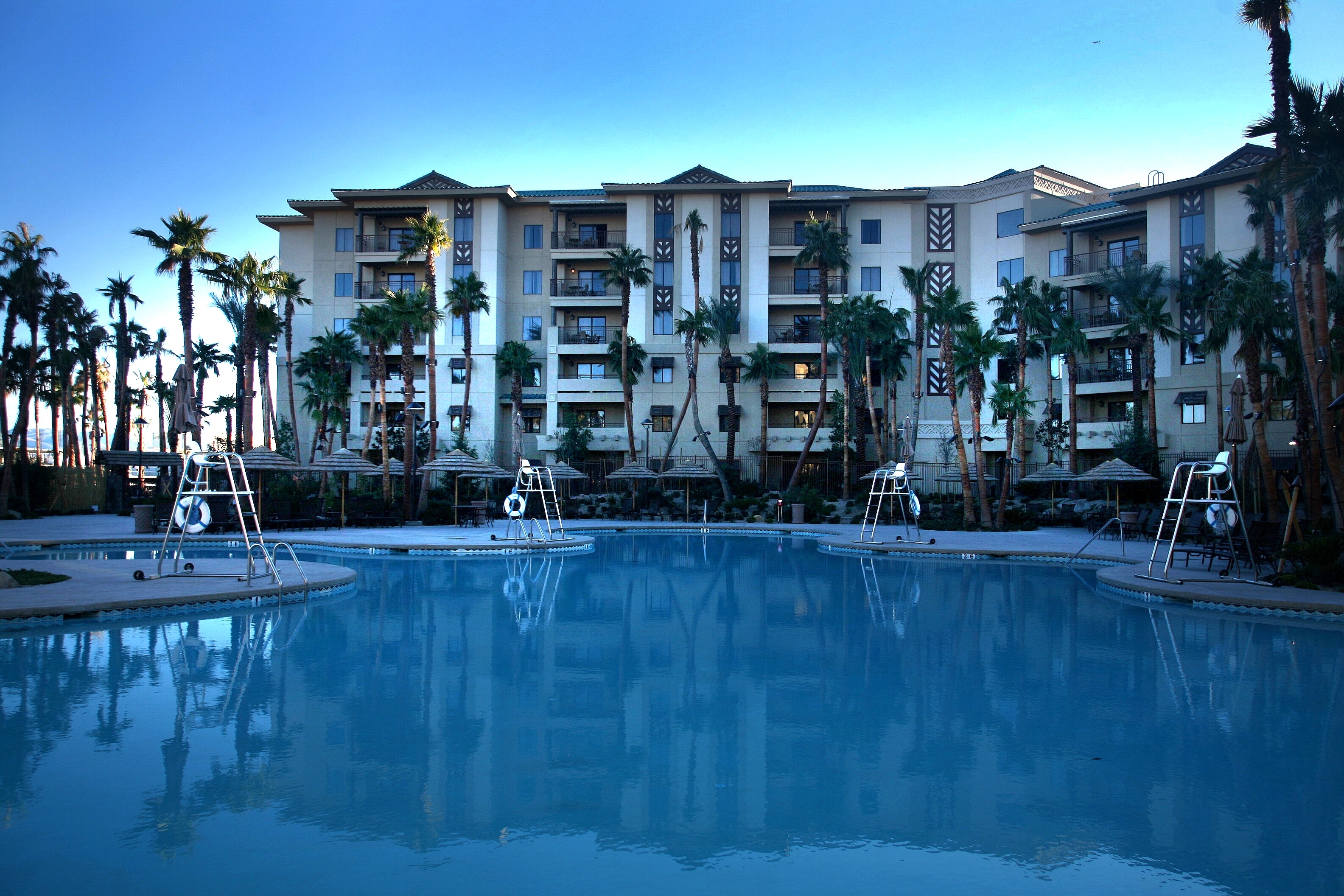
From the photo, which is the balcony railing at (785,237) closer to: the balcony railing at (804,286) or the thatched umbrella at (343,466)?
the balcony railing at (804,286)

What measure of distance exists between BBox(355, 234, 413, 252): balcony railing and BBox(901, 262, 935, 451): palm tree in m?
25.6

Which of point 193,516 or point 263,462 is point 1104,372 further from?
point 193,516

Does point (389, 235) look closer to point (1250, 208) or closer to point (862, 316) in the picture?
point (862, 316)

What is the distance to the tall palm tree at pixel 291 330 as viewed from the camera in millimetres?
42625

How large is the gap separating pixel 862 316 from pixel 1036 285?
9179mm

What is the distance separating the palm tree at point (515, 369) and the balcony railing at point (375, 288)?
581 centimetres

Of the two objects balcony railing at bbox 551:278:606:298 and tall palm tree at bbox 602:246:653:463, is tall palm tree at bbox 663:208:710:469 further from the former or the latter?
balcony railing at bbox 551:278:606:298

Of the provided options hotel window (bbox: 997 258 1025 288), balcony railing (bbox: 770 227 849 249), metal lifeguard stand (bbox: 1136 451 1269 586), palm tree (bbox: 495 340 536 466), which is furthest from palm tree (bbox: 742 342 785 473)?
metal lifeguard stand (bbox: 1136 451 1269 586)

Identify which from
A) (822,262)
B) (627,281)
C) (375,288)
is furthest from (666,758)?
(375,288)

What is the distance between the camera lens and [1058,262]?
1681 inches

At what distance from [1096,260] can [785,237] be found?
14760 millimetres

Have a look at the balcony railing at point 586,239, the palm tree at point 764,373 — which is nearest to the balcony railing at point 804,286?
the palm tree at point 764,373

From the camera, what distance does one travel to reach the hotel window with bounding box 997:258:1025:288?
143 feet

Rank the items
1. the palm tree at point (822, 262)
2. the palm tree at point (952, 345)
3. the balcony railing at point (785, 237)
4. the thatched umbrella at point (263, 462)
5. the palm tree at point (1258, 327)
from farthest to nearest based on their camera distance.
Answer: the balcony railing at point (785, 237) → the palm tree at point (822, 262) → the palm tree at point (952, 345) → the thatched umbrella at point (263, 462) → the palm tree at point (1258, 327)
